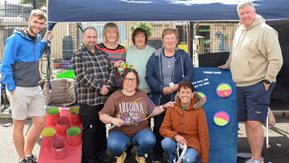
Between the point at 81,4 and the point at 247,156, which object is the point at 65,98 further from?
the point at 247,156

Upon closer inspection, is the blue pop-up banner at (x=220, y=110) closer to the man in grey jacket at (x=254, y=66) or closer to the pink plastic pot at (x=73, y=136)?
the man in grey jacket at (x=254, y=66)

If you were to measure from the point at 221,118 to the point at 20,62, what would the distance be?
2405 mm

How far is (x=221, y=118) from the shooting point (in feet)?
15.0

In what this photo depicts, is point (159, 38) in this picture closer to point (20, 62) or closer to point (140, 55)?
point (140, 55)

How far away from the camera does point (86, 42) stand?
14.7ft

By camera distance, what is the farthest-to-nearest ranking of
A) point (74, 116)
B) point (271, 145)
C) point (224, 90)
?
point (271, 145) < point (74, 116) < point (224, 90)

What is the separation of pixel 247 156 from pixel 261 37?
5.49 ft

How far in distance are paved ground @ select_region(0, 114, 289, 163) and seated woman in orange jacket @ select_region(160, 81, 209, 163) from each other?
1.02 m

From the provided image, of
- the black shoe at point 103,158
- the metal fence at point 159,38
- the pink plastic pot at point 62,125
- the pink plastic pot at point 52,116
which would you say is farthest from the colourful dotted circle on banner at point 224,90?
the metal fence at point 159,38

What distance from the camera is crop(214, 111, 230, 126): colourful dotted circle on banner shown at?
4555 mm

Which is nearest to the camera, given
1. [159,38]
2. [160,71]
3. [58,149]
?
[58,149]

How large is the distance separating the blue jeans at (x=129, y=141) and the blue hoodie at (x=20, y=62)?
1119 mm

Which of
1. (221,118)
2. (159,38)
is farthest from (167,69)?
(159,38)

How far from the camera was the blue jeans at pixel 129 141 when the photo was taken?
4.18m
